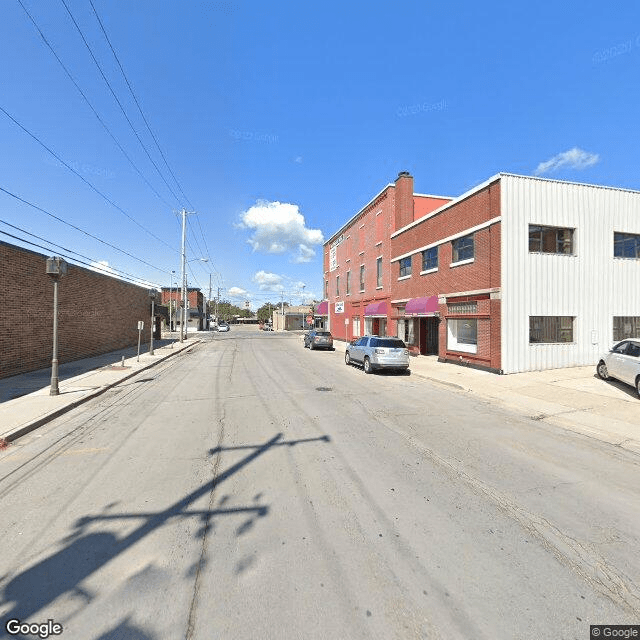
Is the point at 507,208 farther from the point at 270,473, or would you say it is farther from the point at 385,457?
the point at 270,473

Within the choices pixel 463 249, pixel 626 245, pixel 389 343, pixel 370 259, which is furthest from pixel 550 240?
pixel 370 259

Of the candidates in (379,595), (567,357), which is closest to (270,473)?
(379,595)

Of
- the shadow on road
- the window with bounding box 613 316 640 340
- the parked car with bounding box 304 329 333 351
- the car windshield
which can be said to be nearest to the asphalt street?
the shadow on road

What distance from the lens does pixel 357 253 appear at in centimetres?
3281

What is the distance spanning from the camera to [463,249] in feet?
55.3

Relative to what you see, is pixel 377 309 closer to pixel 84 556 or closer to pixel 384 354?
pixel 384 354

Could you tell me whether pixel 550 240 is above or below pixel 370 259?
below

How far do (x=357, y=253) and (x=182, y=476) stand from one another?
2970cm

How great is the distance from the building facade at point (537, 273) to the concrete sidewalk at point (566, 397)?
50.0 inches

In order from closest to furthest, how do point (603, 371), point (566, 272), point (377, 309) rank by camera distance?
point (603, 371)
point (566, 272)
point (377, 309)

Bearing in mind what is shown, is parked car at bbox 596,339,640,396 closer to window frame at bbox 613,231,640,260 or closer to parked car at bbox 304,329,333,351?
window frame at bbox 613,231,640,260

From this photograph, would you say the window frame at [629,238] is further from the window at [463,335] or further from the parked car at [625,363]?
the parked car at [625,363]

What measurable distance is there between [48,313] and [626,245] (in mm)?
25765

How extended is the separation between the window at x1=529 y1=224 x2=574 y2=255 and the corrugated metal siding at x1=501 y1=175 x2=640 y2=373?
0.24 m
